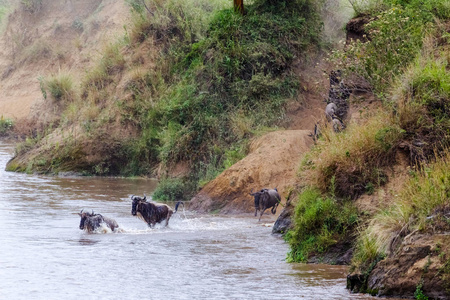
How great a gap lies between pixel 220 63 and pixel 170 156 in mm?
3612

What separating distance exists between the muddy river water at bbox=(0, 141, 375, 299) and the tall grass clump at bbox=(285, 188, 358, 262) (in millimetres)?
353

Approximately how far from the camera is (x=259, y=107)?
70.7 ft

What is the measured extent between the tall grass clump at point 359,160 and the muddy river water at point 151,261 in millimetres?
1380

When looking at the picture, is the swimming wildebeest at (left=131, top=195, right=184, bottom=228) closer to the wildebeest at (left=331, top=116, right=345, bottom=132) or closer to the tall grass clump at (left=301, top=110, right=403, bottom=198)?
the wildebeest at (left=331, top=116, right=345, bottom=132)

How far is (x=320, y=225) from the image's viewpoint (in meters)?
10.3

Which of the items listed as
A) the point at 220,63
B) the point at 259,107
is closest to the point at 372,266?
the point at 259,107

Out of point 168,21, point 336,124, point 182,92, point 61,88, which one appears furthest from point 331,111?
point 61,88

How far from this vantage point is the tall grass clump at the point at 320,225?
10.0 metres

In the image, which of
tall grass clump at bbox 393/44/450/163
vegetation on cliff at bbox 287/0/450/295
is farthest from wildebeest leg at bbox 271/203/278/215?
tall grass clump at bbox 393/44/450/163

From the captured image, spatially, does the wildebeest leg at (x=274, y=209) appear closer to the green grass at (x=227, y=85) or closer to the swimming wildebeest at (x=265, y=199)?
the swimming wildebeest at (x=265, y=199)

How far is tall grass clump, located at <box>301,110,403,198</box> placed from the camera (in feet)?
34.2

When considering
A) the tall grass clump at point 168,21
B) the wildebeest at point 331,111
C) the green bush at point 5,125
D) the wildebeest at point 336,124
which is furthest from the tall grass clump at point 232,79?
the green bush at point 5,125

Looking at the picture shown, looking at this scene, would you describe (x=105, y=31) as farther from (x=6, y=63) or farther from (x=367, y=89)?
(x=367, y=89)

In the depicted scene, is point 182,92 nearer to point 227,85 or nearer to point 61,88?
point 227,85
